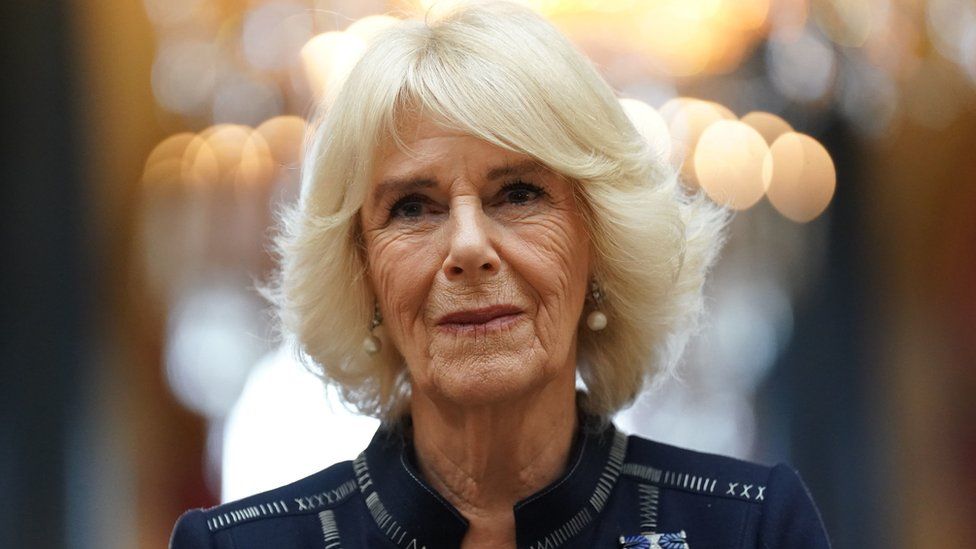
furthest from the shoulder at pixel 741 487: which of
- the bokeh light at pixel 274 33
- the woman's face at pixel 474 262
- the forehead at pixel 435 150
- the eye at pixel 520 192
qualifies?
the bokeh light at pixel 274 33

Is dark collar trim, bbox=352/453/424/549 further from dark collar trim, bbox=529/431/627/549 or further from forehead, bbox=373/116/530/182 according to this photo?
forehead, bbox=373/116/530/182

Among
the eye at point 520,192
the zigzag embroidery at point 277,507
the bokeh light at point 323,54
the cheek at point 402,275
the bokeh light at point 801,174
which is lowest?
the bokeh light at point 801,174

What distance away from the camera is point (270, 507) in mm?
2227

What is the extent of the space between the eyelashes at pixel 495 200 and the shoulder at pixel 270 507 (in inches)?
19.0

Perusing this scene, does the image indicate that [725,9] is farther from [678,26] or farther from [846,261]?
[846,261]

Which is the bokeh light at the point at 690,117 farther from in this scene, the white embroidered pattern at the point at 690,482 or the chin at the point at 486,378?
the chin at the point at 486,378

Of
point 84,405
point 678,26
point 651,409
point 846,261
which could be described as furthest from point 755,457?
point 84,405

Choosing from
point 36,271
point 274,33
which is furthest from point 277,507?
point 274,33

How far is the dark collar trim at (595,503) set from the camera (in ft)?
6.96

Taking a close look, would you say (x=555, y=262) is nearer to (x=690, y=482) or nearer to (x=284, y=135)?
(x=690, y=482)

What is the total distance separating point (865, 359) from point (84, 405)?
3.81 meters

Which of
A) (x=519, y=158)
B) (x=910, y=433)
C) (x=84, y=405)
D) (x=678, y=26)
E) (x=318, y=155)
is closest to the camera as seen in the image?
(x=519, y=158)

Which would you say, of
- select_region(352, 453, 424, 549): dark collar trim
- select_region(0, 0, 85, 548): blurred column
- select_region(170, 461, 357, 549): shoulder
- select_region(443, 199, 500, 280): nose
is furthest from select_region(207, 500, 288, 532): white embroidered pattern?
select_region(0, 0, 85, 548): blurred column

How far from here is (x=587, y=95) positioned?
2.18 m
